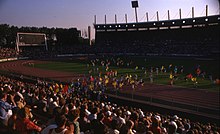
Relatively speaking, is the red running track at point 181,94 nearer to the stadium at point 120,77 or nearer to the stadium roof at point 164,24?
the stadium at point 120,77

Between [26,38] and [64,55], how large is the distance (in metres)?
16.9

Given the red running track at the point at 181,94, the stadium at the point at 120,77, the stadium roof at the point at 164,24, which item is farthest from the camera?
the stadium roof at the point at 164,24

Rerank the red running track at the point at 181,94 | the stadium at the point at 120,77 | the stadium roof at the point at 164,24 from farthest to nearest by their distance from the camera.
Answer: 1. the stadium roof at the point at 164,24
2. the red running track at the point at 181,94
3. the stadium at the point at 120,77

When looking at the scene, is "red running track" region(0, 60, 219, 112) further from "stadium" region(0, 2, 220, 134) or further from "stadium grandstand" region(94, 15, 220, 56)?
"stadium grandstand" region(94, 15, 220, 56)

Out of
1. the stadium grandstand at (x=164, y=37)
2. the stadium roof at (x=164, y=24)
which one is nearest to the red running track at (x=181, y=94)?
the stadium grandstand at (x=164, y=37)

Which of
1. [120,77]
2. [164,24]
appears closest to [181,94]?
[120,77]

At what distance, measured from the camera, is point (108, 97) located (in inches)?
991

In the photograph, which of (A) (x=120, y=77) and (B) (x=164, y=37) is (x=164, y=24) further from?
(A) (x=120, y=77)

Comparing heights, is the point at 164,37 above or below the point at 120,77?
above

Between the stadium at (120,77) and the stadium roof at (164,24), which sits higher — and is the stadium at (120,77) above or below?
below

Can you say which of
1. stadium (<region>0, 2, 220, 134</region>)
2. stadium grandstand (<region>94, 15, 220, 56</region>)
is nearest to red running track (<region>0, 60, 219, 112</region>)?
stadium (<region>0, 2, 220, 134</region>)

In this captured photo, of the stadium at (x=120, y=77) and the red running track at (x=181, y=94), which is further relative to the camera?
the red running track at (x=181, y=94)

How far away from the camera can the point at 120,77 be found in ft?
122

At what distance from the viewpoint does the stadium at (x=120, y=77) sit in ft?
29.3
